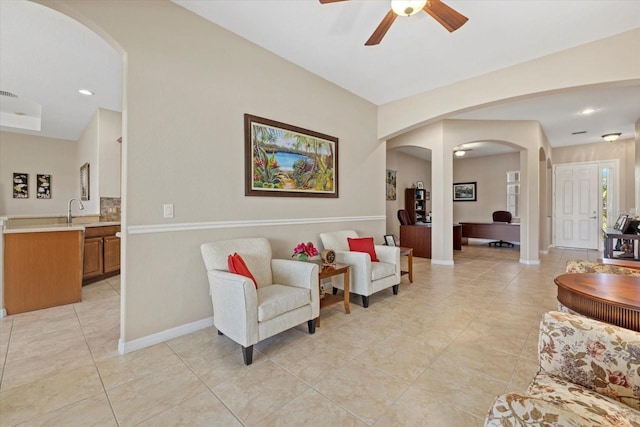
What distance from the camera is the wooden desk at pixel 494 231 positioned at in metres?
7.25

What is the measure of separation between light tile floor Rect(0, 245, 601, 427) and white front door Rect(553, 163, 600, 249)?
18.3 feet

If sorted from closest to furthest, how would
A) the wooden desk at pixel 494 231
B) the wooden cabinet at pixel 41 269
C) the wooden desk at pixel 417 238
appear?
1. the wooden cabinet at pixel 41 269
2. the wooden desk at pixel 417 238
3. the wooden desk at pixel 494 231

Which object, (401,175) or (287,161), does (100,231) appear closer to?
(287,161)

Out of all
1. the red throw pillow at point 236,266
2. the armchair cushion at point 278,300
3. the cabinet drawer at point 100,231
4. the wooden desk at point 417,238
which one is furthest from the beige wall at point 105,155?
the wooden desk at point 417,238

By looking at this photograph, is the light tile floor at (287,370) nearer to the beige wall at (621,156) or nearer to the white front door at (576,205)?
the white front door at (576,205)

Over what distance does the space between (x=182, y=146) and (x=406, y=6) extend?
2.16 m

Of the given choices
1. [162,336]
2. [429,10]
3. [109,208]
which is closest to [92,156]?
[109,208]

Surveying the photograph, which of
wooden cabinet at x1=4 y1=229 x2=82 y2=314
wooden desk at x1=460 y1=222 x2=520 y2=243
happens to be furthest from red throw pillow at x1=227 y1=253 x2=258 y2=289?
wooden desk at x1=460 y1=222 x2=520 y2=243

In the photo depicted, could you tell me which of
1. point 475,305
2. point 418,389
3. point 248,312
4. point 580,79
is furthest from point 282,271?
point 580,79

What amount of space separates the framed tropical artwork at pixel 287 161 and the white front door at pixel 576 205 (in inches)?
277

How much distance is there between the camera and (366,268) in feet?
10.3

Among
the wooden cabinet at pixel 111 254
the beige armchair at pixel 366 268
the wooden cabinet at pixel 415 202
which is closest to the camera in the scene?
the beige armchair at pixel 366 268

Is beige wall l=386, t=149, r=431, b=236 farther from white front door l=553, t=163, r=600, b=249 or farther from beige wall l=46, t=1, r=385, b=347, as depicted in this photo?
beige wall l=46, t=1, r=385, b=347

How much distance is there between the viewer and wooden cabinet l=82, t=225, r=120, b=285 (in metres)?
4.16
